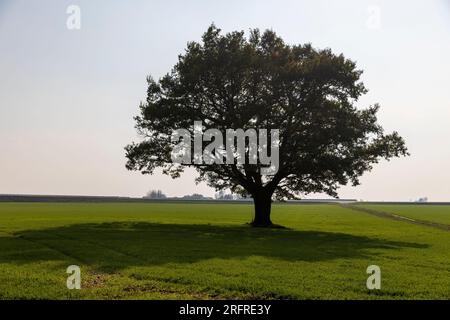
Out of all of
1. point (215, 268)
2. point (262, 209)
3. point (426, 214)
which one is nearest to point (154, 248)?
point (215, 268)

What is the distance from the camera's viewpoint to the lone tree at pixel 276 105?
1770 inches

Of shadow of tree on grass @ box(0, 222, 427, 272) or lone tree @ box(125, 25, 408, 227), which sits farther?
lone tree @ box(125, 25, 408, 227)

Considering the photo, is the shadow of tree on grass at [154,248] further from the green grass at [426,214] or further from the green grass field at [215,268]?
the green grass at [426,214]

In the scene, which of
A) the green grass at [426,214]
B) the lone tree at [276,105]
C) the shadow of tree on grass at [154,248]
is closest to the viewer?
the shadow of tree on grass at [154,248]

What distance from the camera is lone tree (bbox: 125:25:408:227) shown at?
45.0 meters

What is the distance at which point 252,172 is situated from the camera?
48344 mm

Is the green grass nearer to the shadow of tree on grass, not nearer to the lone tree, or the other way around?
the lone tree

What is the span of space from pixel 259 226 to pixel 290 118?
11.6 meters

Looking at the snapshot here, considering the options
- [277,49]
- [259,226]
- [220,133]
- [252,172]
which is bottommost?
[259,226]

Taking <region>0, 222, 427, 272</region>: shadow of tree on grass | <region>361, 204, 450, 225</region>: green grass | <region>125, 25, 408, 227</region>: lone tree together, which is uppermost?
<region>125, 25, 408, 227</region>: lone tree

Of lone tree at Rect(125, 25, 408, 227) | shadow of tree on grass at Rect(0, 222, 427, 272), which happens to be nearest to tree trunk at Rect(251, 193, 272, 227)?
lone tree at Rect(125, 25, 408, 227)

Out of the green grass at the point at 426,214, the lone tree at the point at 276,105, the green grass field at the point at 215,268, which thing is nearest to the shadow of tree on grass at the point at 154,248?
the green grass field at the point at 215,268
